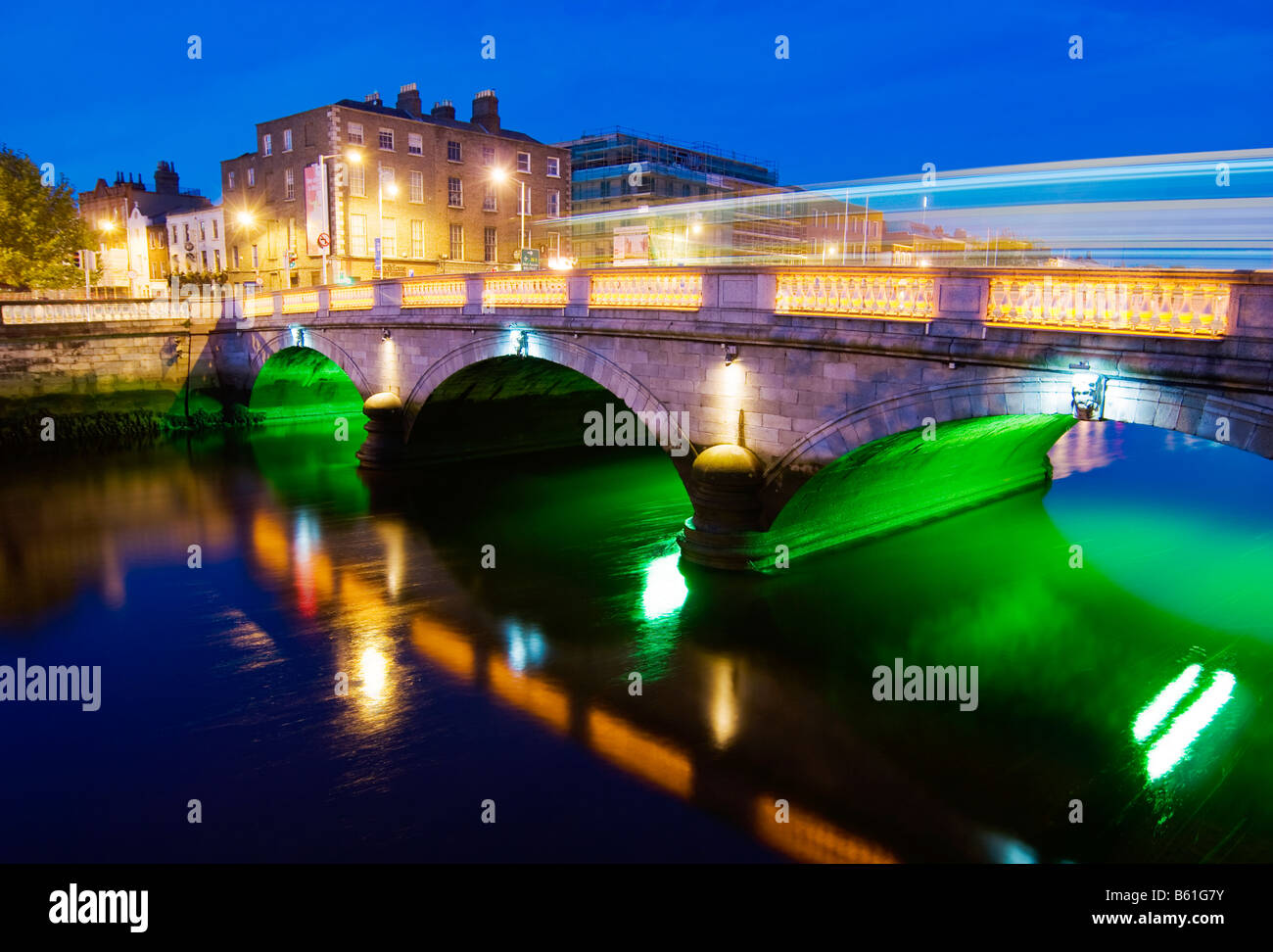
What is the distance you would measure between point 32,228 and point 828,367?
110ft

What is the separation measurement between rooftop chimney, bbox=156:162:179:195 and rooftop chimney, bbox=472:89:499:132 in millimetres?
27827

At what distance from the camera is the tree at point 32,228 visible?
32469 mm

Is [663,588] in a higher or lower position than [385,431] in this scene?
lower

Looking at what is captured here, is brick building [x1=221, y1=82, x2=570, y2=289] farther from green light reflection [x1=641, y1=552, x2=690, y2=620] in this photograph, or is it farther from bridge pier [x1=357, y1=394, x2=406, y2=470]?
green light reflection [x1=641, y1=552, x2=690, y2=620]

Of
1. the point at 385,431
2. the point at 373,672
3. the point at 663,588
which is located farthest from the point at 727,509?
the point at 385,431

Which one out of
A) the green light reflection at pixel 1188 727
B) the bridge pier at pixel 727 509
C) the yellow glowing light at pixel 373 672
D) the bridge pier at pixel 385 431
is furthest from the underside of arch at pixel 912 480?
the bridge pier at pixel 385 431

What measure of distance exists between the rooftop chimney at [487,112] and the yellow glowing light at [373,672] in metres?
40.7

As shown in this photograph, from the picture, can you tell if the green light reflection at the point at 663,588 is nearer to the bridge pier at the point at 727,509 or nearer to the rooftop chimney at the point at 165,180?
the bridge pier at the point at 727,509

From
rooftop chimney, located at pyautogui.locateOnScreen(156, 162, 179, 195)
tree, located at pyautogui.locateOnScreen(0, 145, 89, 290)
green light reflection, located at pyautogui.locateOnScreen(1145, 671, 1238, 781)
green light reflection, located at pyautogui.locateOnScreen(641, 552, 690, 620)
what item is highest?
rooftop chimney, located at pyautogui.locateOnScreen(156, 162, 179, 195)

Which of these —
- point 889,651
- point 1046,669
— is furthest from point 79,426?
point 1046,669

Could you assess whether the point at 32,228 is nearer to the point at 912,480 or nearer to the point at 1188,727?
the point at 912,480

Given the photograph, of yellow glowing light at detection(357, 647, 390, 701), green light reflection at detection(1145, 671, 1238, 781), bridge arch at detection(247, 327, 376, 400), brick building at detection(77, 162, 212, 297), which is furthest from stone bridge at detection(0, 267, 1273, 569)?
brick building at detection(77, 162, 212, 297)

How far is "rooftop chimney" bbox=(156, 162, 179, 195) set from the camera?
202 ft

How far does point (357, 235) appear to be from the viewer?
40.2 m
